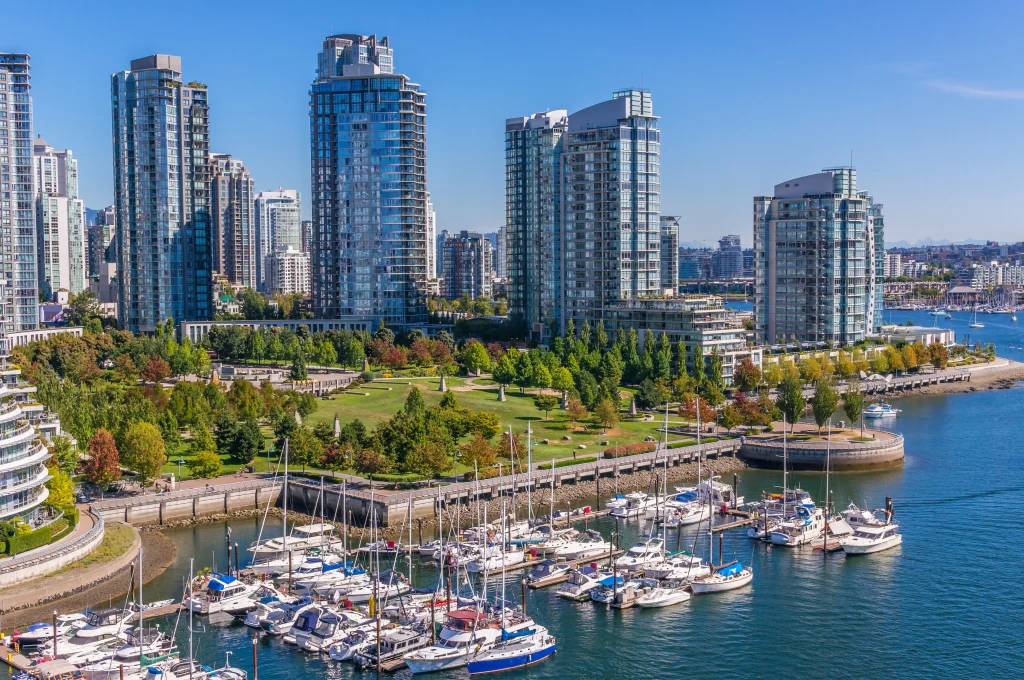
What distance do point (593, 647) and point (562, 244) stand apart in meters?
93.1

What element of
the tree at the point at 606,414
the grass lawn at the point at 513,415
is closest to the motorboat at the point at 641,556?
the grass lawn at the point at 513,415

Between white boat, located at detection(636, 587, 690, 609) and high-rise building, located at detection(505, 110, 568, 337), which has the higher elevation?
high-rise building, located at detection(505, 110, 568, 337)

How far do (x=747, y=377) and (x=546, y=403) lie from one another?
2376 cm

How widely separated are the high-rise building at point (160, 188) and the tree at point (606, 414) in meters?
68.3

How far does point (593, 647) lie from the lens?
164 ft

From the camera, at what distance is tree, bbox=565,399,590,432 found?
316 ft

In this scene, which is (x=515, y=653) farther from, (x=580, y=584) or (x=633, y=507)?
(x=633, y=507)

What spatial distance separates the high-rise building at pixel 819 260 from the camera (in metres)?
144

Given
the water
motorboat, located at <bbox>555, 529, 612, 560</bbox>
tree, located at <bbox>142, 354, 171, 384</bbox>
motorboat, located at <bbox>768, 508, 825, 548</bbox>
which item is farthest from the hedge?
tree, located at <bbox>142, 354, 171, 384</bbox>

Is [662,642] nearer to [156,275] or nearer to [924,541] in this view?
[924,541]

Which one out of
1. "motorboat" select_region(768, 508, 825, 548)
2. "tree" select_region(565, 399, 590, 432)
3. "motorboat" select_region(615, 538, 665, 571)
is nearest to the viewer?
"motorboat" select_region(615, 538, 665, 571)

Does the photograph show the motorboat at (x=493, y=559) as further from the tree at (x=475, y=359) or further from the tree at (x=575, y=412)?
the tree at (x=475, y=359)

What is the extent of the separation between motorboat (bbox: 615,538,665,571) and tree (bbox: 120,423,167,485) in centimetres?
2989

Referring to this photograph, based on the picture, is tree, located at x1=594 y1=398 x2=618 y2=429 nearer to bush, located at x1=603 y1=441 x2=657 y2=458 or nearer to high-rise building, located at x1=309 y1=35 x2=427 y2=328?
bush, located at x1=603 y1=441 x2=657 y2=458
